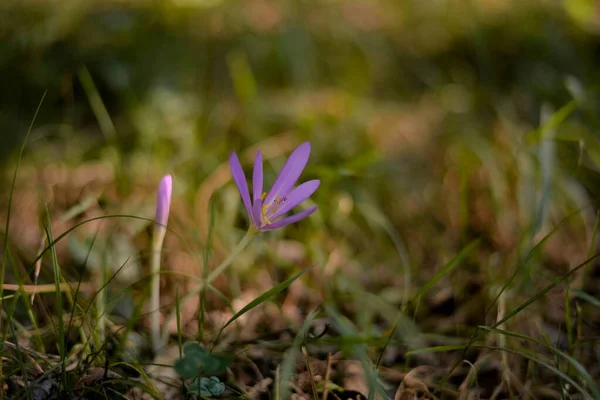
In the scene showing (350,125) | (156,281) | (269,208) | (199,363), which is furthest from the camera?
(350,125)

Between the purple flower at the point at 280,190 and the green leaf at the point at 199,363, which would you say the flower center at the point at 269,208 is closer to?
the purple flower at the point at 280,190

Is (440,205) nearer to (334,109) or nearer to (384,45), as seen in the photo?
(334,109)

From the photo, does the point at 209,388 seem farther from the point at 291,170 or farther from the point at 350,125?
the point at 350,125

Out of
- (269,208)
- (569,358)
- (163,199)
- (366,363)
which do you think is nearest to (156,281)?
(163,199)

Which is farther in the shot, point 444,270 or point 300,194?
point 444,270

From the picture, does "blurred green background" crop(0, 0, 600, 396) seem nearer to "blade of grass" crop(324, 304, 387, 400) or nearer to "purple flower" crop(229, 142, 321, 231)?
"blade of grass" crop(324, 304, 387, 400)
